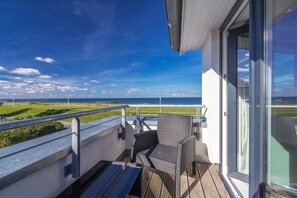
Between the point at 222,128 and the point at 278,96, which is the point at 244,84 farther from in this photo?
the point at 278,96

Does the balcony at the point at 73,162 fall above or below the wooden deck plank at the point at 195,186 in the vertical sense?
above

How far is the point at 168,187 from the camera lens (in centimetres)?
206

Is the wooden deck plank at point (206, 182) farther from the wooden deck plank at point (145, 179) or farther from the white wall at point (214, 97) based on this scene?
the wooden deck plank at point (145, 179)

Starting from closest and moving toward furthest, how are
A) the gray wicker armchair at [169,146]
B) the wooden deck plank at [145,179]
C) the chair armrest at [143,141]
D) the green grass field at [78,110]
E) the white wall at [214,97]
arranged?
the gray wicker armchair at [169,146], the wooden deck plank at [145,179], the chair armrest at [143,141], the white wall at [214,97], the green grass field at [78,110]

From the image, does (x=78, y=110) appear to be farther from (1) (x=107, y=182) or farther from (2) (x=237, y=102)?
(2) (x=237, y=102)

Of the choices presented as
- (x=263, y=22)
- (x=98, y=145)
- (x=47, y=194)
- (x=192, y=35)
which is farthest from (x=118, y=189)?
(x=192, y=35)

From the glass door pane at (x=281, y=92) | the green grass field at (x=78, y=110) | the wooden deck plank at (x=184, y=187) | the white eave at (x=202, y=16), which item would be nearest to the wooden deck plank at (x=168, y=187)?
the wooden deck plank at (x=184, y=187)

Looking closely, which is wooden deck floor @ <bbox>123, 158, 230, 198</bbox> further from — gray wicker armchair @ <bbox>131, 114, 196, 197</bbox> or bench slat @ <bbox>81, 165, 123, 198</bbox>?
bench slat @ <bbox>81, 165, 123, 198</bbox>

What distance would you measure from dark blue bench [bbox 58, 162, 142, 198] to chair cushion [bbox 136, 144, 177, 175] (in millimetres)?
375

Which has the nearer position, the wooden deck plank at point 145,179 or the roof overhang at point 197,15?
the roof overhang at point 197,15

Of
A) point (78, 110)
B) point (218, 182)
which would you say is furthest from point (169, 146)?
point (78, 110)

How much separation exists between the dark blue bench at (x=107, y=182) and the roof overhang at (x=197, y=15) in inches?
60.0

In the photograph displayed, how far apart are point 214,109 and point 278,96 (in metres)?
1.43

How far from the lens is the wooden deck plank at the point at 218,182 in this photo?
194 centimetres
